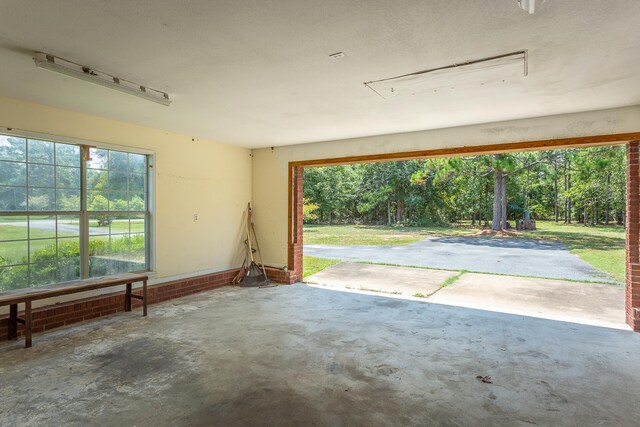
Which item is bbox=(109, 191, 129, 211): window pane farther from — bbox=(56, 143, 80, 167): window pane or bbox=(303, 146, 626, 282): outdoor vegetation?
bbox=(303, 146, 626, 282): outdoor vegetation

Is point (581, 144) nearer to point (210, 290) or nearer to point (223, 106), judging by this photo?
point (223, 106)

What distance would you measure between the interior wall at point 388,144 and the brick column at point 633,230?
0.36 meters

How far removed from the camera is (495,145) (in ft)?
16.3

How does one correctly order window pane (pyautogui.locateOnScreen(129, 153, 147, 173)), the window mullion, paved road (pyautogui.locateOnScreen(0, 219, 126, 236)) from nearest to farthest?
paved road (pyautogui.locateOnScreen(0, 219, 126, 236)), the window mullion, window pane (pyautogui.locateOnScreen(129, 153, 147, 173))

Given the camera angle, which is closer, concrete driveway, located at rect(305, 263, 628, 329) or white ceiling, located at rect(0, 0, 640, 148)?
white ceiling, located at rect(0, 0, 640, 148)

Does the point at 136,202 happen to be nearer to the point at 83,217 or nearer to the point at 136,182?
the point at 136,182

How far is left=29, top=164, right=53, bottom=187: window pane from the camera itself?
4289mm

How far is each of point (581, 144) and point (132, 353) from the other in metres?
5.88

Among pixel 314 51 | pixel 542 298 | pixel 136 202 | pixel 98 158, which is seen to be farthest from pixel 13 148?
pixel 542 298

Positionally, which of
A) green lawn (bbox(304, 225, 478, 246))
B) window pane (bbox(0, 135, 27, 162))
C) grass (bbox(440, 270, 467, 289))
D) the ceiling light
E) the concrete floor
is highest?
the ceiling light

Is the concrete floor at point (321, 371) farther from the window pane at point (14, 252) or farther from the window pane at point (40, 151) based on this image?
the window pane at point (40, 151)

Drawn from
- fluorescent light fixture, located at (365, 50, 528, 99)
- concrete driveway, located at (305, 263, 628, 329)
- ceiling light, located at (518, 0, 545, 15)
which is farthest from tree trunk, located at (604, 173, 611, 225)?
ceiling light, located at (518, 0, 545, 15)

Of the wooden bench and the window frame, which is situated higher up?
the window frame

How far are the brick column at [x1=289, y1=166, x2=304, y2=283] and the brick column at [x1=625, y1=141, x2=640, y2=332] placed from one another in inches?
200
